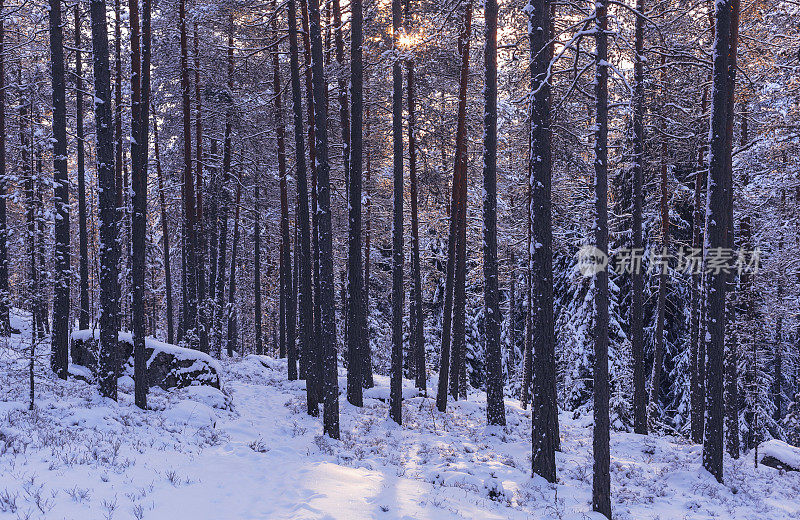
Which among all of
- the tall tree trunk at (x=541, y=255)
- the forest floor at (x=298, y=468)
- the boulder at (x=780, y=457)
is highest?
the tall tree trunk at (x=541, y=255)

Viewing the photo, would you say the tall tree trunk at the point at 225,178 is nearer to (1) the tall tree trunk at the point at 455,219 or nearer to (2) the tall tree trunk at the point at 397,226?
(2) the tall tree trunk at the point at 397,226

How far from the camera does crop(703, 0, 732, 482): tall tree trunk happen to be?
36.8 feet

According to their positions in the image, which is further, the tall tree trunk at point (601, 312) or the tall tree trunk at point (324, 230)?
the tall tree trunk at point (324, 230)

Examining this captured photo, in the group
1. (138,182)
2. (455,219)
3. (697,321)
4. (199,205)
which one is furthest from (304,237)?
(697,321)

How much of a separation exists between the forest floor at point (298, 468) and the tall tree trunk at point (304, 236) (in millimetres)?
1033

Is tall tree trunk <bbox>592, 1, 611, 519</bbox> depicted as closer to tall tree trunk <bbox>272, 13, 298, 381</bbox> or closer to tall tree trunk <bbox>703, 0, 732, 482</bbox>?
tall tree trunk <bbox>703, 0, 732, 482</bbox>

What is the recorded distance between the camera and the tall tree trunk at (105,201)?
36.8ft

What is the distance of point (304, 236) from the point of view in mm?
15359

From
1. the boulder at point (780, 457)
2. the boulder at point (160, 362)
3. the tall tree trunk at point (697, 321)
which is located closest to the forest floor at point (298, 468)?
the boulder at point (780, 457)

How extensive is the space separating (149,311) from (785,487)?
145 ft

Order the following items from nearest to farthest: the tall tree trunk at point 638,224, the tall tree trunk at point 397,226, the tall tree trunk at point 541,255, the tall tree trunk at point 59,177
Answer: the tall tree trunk at point 541,255 < the tall tree trunk at point 59,177 < the tall tree trunk at point 638,224 < the tall tree trunk at point 397,226

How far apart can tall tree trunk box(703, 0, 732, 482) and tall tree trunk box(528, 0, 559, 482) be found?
4.03 m

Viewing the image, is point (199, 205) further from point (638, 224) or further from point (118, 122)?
point (638, 224)

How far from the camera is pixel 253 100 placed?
810 inches
